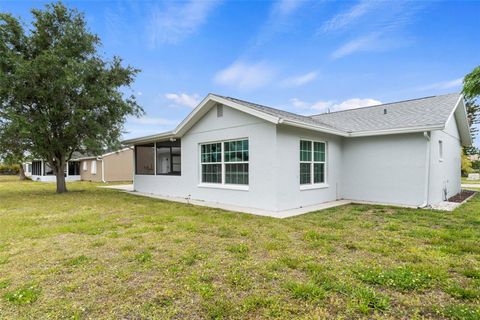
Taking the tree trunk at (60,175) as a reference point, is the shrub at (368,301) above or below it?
below

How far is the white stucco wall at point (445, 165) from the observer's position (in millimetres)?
9484

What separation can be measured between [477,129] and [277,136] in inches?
1479

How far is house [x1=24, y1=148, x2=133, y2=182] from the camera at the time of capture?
981 inches

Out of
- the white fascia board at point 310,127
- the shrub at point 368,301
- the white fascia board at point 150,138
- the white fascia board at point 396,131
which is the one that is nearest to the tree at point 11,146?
the white fascia board at point 150,138

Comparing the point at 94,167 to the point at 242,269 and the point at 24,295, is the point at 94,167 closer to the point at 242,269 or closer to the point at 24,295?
the point at 24,295

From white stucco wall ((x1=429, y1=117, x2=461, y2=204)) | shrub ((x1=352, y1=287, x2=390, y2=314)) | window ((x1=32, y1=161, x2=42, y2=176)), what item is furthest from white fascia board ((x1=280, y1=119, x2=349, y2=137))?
window ((x1=32, y1=161, x2=42, y2=176))

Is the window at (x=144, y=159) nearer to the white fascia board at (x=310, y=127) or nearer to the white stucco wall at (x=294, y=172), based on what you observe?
the white stucco wall at (x=294, y=172)

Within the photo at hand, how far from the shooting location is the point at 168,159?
14.7m

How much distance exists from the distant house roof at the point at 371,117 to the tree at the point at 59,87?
110 inches

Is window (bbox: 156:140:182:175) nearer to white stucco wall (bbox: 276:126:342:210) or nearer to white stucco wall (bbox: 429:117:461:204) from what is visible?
white stucco wall (bbox: 276:126:342:210)

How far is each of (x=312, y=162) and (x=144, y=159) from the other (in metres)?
10.4

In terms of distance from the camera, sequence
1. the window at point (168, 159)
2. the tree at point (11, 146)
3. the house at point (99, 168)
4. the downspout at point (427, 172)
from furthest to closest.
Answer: the house at point (99, 168), the window at point (168, 159), the tree at point (11, 146), the downspout at point (427, 172)

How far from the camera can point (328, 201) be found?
10.1 meters

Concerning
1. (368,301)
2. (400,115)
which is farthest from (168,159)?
(368,301)
